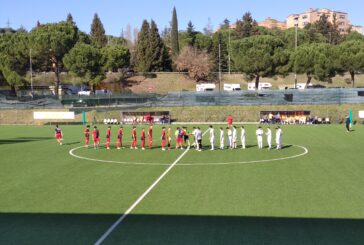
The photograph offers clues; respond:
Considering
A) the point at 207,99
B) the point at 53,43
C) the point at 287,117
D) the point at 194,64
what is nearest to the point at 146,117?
the point at 207,99

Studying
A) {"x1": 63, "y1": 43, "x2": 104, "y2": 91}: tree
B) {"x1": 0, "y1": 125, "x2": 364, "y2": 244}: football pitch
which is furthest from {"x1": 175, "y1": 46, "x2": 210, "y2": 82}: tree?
{"x1": 0, "y1": 125, "x2": 364, "y2": 244}: football pitch

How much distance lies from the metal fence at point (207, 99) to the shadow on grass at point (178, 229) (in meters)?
47.7

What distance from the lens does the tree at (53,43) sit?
3041 inches

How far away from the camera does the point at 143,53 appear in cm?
10462

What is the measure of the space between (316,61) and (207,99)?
26857 millimetres

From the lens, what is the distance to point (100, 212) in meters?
14.9

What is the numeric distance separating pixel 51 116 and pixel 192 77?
5054 cm

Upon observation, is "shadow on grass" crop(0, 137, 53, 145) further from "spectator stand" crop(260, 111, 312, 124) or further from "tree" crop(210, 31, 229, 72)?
"tree" crop(210, 31, 229, 72)

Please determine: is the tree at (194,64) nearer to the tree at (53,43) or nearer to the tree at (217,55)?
the tree at (217,55)

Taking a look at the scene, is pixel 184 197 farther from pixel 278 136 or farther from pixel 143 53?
pixel 143 53

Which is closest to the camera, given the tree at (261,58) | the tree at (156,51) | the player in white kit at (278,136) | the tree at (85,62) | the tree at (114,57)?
the player in white kit at (278,136)

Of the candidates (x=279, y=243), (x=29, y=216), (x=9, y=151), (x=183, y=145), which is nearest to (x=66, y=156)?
(x=9, y=151)

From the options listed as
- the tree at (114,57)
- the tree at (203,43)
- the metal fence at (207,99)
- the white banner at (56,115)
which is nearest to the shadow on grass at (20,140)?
the white banner at (56,115)

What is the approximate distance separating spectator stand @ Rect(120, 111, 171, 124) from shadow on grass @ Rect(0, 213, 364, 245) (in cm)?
4132
